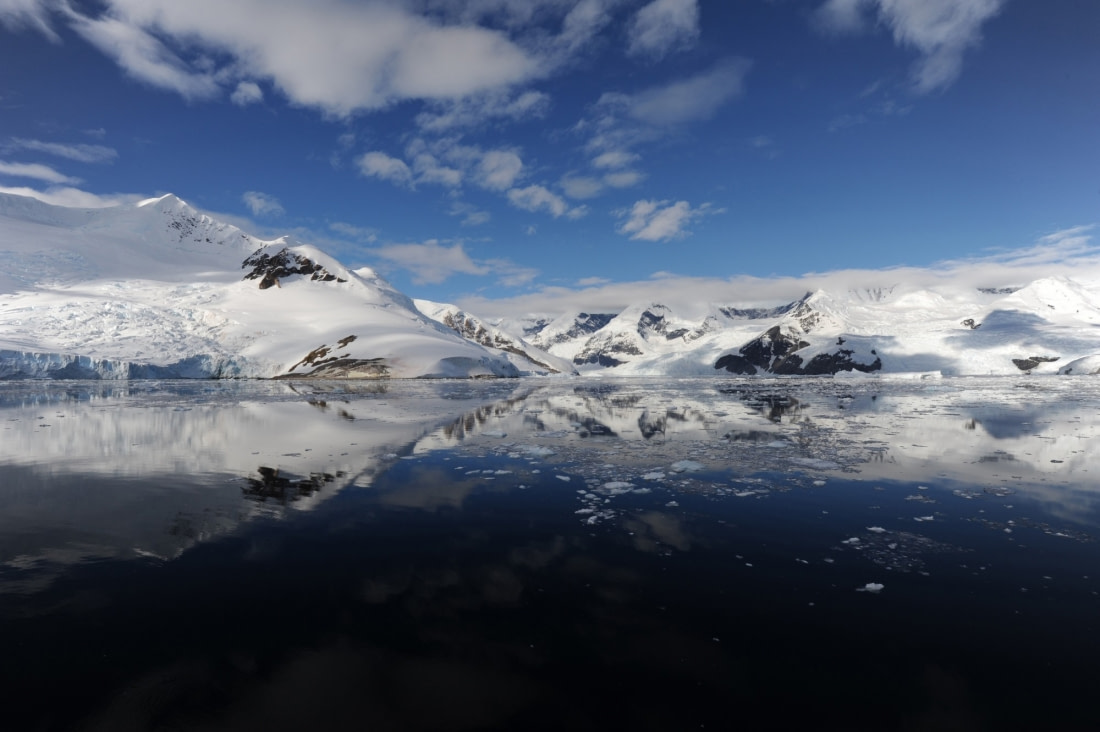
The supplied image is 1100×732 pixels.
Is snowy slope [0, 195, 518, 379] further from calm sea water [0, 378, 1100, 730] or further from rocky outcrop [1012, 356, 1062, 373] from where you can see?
rocky outcrop [1012, 356, 1062, 373]

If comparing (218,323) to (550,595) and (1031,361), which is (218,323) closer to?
(550,595)

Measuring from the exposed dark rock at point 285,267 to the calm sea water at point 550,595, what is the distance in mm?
166021

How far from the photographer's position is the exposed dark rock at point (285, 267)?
161000mm

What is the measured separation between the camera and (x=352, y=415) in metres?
28.2

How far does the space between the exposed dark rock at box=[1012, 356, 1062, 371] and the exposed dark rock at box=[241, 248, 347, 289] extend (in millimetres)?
209398

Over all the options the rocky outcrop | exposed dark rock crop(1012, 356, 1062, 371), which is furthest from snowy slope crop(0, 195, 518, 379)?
exposed dark rock crop(1012, 356, 1062, 371)

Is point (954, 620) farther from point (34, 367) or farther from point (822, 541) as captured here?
point (34, 367)

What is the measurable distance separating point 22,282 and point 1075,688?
17739 centimetres

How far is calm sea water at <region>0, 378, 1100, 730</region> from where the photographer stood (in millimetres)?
4418

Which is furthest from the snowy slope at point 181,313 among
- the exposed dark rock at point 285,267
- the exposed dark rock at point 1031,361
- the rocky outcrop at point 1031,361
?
the exposed dark rock at point 1031,361

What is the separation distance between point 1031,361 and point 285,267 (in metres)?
231

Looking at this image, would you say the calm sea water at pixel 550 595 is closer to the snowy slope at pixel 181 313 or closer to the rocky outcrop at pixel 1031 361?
the snowy slope at pixel 181 313

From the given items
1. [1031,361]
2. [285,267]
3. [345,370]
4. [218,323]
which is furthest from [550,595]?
[1031,361]

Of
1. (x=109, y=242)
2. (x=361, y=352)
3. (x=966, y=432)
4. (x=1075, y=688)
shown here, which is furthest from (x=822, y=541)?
(x=109, y=242)
